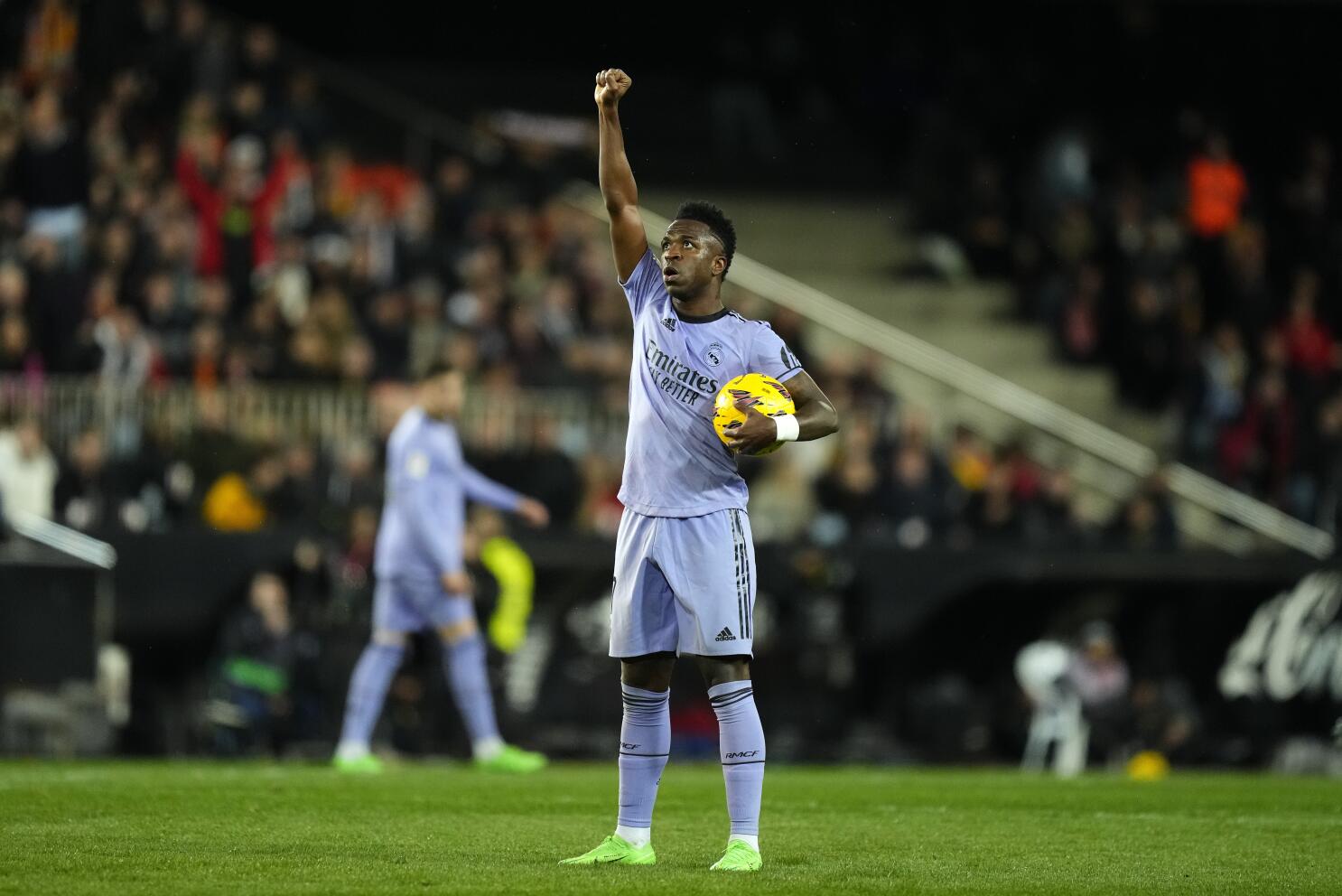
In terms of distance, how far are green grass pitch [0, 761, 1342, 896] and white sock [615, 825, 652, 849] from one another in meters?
0.14

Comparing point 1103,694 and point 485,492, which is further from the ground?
point 485,492

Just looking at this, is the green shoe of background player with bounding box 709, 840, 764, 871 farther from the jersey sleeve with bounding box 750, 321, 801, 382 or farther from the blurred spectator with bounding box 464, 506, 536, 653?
the blurred spectator with bounding box 464, 506, 536, 653

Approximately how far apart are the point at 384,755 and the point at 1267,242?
42.5 ft

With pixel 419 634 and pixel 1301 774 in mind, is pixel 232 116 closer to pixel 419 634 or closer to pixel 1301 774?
pixel 419 634

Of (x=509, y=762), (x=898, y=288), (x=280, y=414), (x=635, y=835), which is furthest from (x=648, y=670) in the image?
(x=898, y=288)

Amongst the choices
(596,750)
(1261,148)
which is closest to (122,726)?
(596,750)

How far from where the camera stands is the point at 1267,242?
25.1m

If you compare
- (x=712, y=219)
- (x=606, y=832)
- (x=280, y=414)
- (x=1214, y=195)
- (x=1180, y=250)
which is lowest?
(x=606, y=832)

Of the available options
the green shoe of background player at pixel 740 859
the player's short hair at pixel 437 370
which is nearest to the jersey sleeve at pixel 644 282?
the green shoe of background player at pixel 740 859

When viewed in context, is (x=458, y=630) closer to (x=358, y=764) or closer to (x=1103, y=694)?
(x=358, y=764)

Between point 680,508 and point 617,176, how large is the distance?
4.21 feet

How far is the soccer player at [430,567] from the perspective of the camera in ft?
48.2

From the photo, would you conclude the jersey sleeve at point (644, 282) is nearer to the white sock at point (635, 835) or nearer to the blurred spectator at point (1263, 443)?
the white sock at point (635, 835)

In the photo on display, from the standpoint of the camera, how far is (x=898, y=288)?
82.8 ft
